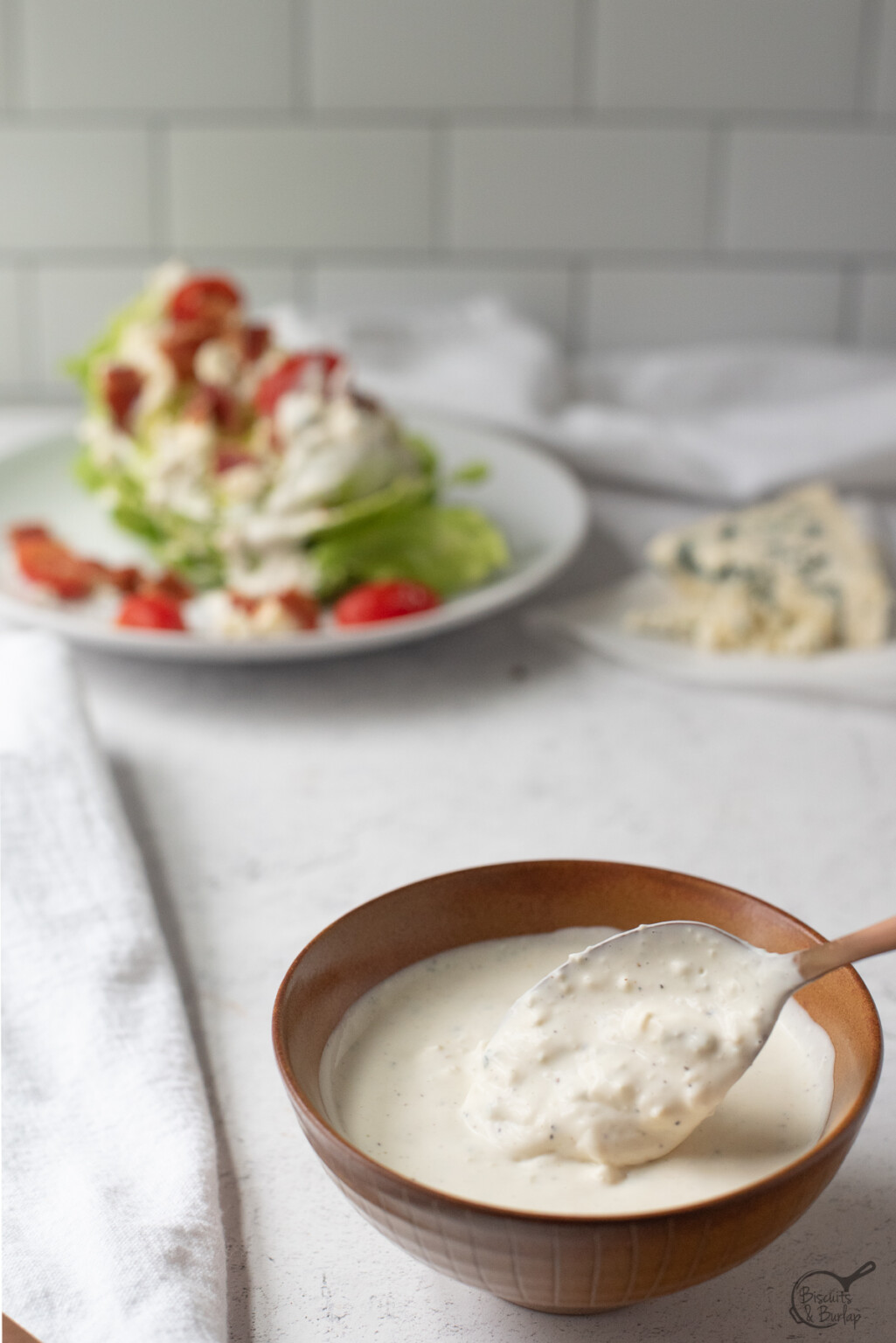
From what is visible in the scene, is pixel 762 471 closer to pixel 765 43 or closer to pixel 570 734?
pixel 570 734

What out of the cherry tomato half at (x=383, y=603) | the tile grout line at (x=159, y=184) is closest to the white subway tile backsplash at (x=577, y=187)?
the tile grout line at (x=159, y=184)

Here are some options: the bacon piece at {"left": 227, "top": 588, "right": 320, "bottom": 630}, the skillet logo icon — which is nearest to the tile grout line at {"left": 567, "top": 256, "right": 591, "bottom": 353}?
the bacon piece at {"left": 227, "top": 588, "right": 320, "bottom": 630}

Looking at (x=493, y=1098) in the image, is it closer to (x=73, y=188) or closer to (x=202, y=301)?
(x=202, y=301)

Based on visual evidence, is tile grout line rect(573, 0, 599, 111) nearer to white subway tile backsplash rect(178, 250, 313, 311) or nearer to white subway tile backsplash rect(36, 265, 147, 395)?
white subway tile backsplash rect(178, 250, 313, 311)

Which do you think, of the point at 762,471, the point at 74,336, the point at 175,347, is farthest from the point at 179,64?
the point at 762,471

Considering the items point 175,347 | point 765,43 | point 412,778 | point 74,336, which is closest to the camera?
point 412,778

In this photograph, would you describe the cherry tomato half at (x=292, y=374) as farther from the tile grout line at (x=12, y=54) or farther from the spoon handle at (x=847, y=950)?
the spoon handle at (x=847, y=950)

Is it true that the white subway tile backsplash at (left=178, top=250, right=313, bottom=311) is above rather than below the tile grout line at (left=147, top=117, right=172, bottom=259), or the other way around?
below
